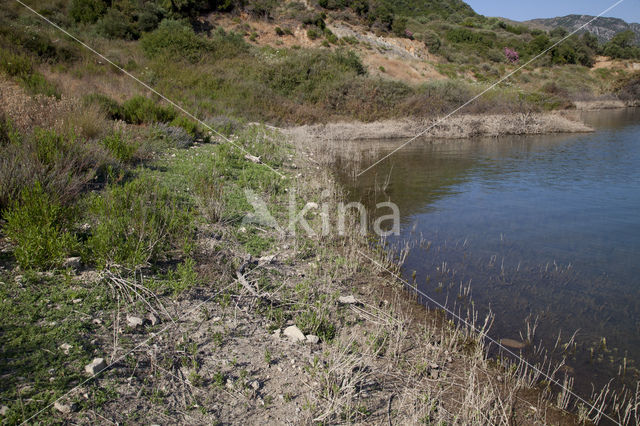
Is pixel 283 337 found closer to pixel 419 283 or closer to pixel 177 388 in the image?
pixel 177 388

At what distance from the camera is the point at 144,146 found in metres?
A: 8.75

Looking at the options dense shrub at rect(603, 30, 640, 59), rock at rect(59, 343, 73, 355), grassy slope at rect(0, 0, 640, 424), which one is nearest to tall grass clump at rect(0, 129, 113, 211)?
grassy slope at rect(0, 0, 640, 424)

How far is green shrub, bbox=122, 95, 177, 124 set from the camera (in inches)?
448

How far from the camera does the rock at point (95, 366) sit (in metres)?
2.76

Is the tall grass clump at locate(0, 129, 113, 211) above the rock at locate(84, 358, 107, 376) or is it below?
above

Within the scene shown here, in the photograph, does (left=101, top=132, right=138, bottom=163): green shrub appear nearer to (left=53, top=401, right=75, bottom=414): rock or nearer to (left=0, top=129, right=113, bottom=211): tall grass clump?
(left=0, top=129, right=113, bottom=211): tall grass clump

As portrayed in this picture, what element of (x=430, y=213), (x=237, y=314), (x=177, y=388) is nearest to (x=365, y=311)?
(x=237, y=314)

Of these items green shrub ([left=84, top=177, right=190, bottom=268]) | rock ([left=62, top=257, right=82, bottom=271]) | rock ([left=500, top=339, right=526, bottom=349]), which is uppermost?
green shrub ([left=84, top=177, right=190, bottom=268])

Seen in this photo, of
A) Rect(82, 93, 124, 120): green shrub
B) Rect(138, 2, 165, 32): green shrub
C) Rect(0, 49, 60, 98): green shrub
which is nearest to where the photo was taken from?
Rect(0, 49, 60, 98): green shrub

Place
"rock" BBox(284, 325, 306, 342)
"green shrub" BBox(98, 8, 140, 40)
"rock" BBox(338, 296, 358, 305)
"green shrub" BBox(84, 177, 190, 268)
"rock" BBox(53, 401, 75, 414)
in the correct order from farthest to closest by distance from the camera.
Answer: "green shrub" BBox(98, 8, 140, 40), "rock" BBox(338, 296, 358, 305), "green shrub" BBox(84, 177, 190, 268), "rock" BBox(284, 325, 306, 342), "rock" BBox(53, 401, 75, 414)

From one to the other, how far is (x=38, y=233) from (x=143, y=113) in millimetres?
8249

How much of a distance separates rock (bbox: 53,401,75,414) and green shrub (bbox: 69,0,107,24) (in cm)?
3321

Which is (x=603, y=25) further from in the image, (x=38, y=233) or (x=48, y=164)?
(x=38, y=233)

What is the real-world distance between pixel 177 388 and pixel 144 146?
22.9 feet
